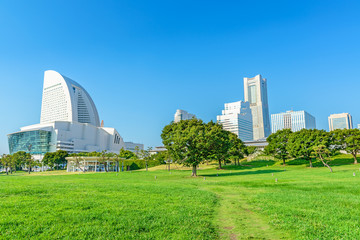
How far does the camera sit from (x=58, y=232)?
9383 millimetres

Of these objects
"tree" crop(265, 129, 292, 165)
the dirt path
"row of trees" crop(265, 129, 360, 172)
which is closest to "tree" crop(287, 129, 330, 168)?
"row of trees" crop(265, 129, 360, 172)

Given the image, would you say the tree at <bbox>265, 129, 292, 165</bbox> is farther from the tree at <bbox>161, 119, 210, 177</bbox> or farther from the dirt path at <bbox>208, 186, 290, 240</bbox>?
the dirt path at <bbox>208, 186, 290, 240</bbox>

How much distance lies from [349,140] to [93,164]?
8320cm

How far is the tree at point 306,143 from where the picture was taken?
6575cm

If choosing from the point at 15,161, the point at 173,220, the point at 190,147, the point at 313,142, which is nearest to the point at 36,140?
the point at 15,161

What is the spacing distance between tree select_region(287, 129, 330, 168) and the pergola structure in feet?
190

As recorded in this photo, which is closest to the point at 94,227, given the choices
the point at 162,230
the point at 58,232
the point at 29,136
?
the point at 58,232

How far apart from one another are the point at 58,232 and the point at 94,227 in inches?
52.6

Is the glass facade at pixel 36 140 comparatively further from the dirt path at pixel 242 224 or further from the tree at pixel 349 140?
the dirt path at pixel 242 224

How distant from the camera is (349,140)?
217 feet

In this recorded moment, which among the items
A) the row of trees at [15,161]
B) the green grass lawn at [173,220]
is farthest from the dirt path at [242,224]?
the row of trees at [15,161]

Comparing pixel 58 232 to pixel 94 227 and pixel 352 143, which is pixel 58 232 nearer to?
pixel 94 227

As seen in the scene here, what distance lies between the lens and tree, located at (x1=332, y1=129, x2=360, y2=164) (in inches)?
2571

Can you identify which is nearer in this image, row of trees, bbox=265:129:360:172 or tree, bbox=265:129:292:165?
row of trees, bbox=265:129:360:172
